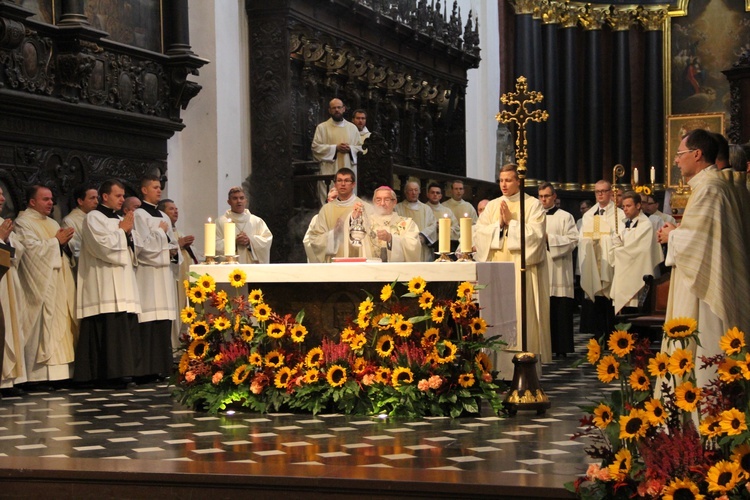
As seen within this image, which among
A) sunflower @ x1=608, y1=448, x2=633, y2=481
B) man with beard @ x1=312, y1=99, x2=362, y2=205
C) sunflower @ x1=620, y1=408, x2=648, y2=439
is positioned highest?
man with beard @ x1=312, y1=99, x2=362, y2=205

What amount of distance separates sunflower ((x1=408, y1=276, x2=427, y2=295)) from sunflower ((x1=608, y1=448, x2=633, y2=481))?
3.71 metres

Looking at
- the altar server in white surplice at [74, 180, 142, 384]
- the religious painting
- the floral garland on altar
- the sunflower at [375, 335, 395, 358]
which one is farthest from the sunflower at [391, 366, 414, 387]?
the religious painting

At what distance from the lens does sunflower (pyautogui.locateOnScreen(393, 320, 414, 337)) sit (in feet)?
27.3

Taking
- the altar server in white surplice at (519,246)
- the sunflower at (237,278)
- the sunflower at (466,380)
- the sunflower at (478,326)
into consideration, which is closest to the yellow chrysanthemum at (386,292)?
the sunflower at (478,326)

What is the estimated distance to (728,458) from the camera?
438 centimetres

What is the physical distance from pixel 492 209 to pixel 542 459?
4631 mm

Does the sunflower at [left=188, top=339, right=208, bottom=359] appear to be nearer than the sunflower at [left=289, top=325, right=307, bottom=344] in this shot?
No

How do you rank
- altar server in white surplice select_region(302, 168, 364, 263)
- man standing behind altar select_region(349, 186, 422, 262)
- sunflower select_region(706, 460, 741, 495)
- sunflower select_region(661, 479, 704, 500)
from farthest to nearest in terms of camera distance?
altar server in white surplice select_region(302, 168, 364, 263) < man standing behind altar select_region(349, 186, 422, 262) < sunflower select_region(661, 479, 704, 500) < sunflower select_region(706, 460, 741, 495)

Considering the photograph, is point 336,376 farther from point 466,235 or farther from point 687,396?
point 687,396

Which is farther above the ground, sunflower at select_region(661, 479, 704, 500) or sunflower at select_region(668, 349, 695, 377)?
sunflower at select_region(668, 349, 695, 377)

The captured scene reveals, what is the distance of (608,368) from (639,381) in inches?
5.2

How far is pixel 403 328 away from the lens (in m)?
8.34

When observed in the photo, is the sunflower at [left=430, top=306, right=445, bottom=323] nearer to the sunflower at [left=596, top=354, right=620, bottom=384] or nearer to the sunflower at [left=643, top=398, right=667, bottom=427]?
the sunflower at [left=596, top=354, right=620, bottom=384]

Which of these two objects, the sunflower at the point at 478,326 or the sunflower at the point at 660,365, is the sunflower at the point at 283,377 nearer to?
the sunflower at the point at 478,326
